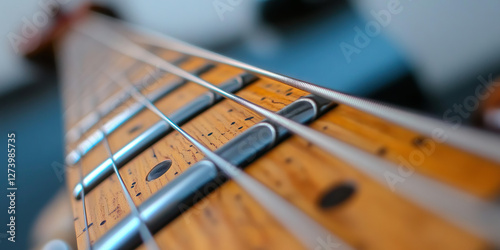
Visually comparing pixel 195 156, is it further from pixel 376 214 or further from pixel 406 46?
pixel 406 46

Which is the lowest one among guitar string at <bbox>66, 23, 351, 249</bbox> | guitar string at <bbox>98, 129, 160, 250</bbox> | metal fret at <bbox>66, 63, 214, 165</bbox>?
guitar string at <bbox>98, 129, 160, 250</bbox>

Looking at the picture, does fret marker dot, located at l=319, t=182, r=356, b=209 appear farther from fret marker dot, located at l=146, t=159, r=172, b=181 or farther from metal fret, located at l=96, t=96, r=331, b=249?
fret marker dot, located at l=146, t=159, r=172, b=181

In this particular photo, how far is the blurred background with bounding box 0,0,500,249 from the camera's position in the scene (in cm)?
129

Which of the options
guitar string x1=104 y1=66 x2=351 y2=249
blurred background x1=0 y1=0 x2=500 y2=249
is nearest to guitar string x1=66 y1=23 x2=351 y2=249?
guitar string x1=104 y1=66 x2=351 y2=249

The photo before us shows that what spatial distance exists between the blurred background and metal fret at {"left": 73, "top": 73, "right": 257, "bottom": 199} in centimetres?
64

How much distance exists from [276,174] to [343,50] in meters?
1.16

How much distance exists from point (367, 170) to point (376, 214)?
0.12 ft

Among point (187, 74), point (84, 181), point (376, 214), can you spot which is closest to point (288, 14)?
point (187, 74)

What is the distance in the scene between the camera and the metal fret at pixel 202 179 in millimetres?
353

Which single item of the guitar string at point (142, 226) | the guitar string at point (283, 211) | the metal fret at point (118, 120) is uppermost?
the metal fret at point (118, 120)

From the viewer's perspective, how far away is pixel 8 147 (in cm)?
A: 189

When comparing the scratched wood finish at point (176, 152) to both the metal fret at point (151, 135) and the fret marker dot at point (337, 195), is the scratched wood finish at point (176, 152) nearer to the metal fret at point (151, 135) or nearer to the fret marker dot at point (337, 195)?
the metal fret at point (151, 135)

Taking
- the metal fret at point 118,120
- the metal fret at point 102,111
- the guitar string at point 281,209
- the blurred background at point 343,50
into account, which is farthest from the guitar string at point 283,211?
the blurred background at point 343,50

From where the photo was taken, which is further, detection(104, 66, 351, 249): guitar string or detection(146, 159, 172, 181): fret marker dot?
detection(146, 159, 172, 181): fret marker dot
